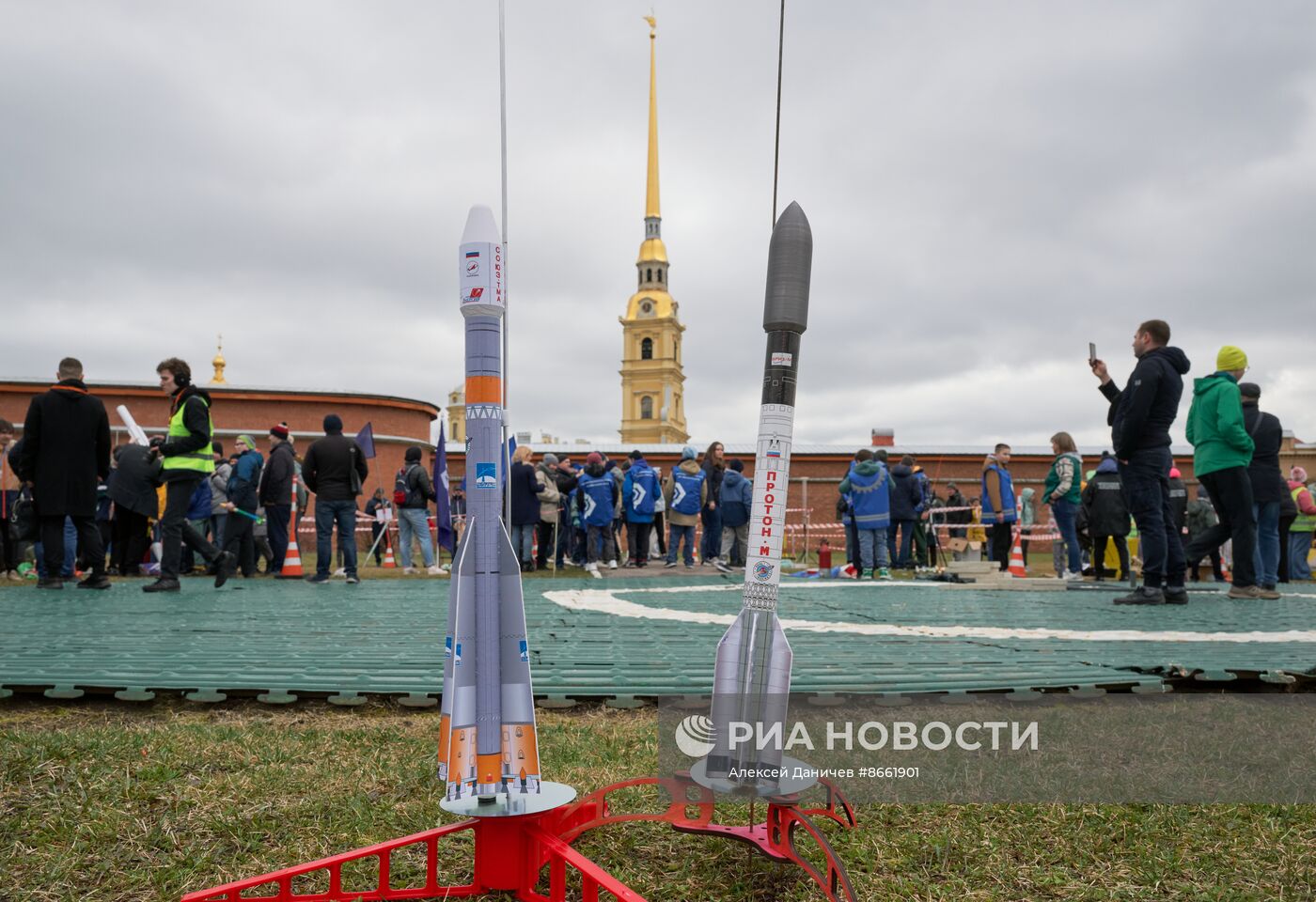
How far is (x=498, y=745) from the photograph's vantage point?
8.07ft

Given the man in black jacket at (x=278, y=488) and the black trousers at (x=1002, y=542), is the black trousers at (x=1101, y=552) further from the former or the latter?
the man in black jacket at (x=278, y=488)

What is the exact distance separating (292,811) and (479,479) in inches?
46.5

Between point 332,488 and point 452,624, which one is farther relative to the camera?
point 332,488

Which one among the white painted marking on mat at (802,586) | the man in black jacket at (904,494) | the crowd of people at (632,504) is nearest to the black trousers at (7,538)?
the crowd of people at (632,504)

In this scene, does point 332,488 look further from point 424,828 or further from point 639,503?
point 424,828

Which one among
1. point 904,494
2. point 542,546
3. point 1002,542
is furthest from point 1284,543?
point 542,546

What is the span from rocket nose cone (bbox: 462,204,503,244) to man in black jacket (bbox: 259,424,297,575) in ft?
32.7

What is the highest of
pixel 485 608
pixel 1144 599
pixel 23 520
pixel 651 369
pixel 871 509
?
pixel 651 369

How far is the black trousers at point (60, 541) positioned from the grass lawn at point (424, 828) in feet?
21.5

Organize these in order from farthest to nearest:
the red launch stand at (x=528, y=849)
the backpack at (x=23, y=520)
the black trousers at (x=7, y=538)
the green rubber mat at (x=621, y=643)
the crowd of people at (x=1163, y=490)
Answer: the black trousers at (x=7, y=538) → the backpack at (x=23, y=520) → the crowd of people at (x=1163, y=490) → the green rubber mat at (x=621, y=643) → the red launch stand at (x=528, y=849)

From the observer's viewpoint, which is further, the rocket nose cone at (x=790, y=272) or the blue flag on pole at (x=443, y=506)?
the blue flag on pole at (x=443, y=506)

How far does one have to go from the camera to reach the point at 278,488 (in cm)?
1235

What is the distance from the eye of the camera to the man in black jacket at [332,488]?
36.7 feet

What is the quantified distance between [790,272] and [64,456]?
8.65m
